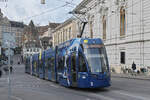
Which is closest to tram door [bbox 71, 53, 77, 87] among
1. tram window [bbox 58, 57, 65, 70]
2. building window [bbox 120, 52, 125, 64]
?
tram window [bbox 58, 57, 65, 70]

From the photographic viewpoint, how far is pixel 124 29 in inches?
1245

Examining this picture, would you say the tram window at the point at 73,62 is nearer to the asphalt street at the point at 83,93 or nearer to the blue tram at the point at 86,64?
the blue tram at the point at 86,64

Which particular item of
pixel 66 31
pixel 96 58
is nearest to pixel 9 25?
pixel 66 31

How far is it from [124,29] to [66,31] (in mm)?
29066

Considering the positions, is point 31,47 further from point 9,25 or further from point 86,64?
point 86,64

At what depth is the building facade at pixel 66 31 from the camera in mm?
52916

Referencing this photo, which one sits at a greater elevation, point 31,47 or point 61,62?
point 31,47

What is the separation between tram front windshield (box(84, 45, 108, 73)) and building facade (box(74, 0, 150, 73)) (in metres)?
14.2

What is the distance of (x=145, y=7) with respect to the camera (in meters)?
26.6

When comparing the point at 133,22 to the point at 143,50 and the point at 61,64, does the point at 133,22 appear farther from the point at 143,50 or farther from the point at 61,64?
the point at 61,64

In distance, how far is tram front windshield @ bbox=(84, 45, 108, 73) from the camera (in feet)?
41.4

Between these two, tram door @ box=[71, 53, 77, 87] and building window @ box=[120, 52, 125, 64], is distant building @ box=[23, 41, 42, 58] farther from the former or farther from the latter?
tram door @ box=[71, 53, 77, 87]

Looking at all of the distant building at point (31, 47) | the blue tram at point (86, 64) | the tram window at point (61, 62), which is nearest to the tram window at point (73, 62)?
the blue tram at point (86, 64)

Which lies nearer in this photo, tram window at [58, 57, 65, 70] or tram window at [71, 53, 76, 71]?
tram window at [71, 53, 76, 71]
